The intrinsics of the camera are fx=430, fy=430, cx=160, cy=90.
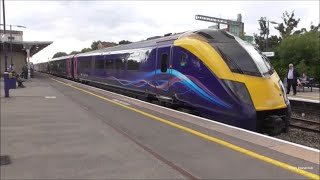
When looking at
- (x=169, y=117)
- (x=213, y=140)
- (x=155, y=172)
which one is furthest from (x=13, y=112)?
(x=155, y=172)

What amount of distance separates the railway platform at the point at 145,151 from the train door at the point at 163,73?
287 cm

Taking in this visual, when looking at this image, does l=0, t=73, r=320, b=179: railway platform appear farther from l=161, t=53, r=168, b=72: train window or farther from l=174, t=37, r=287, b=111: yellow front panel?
l=161, t=53, r=168, b=72: train window

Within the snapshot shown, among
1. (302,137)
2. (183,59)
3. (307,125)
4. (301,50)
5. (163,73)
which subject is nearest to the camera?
(183,59)

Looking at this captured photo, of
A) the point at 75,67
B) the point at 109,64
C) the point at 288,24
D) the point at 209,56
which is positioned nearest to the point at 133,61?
the point at 109,64

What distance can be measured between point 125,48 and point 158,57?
242 inches

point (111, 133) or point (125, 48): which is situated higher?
point (125, 48)

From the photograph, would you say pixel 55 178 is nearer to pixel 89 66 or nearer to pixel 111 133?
pixel 111 133

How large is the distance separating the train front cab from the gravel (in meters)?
1.46

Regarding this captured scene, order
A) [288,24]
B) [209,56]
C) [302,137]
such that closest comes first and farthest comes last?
[209,56], [302,137], [288,24]

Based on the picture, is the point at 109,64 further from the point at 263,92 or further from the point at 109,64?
the point at 263,92

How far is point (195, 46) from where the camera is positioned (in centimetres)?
1220

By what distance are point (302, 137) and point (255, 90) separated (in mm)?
3725

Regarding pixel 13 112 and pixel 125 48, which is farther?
pixel 125 48

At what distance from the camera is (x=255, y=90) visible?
10.7 meters
